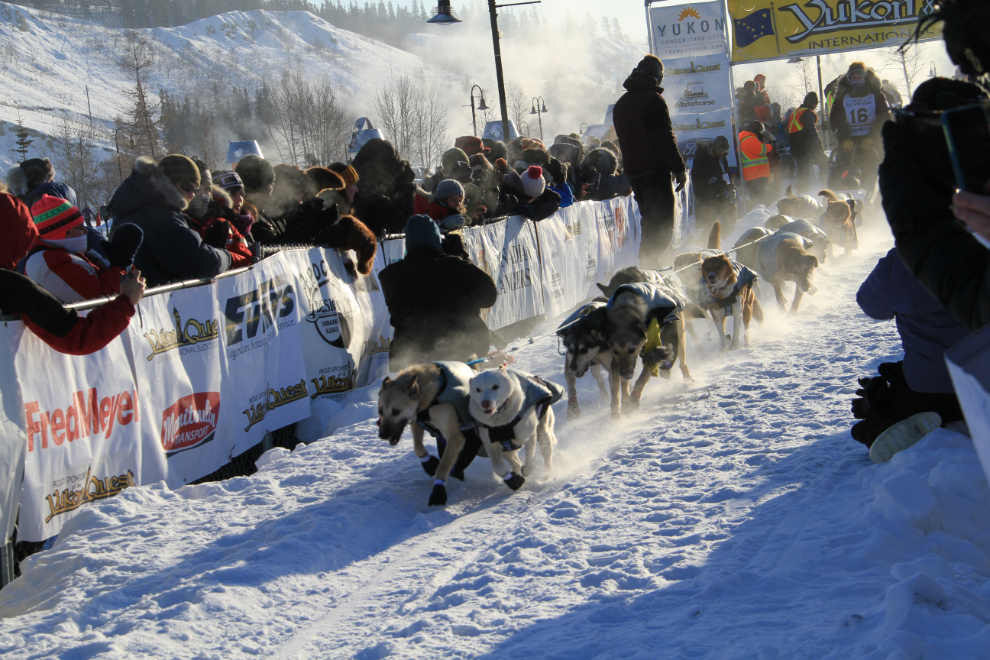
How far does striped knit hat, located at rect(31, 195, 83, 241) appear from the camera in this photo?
404cm

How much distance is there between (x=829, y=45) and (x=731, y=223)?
501cm

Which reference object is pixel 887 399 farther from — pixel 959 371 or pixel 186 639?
pixel 186 639

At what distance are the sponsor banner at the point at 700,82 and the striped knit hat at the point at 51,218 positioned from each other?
14.6 meters

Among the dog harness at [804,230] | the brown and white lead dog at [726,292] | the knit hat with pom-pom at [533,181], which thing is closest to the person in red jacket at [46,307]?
the brown and white lead dog at [726,292]

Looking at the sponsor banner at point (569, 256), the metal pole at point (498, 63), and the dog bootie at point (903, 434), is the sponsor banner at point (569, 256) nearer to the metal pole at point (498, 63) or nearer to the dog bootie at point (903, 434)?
the metal pole at point (498, 63)

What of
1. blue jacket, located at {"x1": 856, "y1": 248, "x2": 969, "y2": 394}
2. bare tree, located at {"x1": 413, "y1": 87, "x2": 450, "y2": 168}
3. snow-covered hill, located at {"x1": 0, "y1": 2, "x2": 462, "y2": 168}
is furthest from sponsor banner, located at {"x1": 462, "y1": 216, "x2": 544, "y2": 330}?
snow-covered hill, located at {"x1": 0, "y1": 2, "x2": 462, "y2": 168}

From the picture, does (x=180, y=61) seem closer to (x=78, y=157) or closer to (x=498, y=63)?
(x=78, y=157)

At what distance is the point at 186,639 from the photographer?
2752 mm

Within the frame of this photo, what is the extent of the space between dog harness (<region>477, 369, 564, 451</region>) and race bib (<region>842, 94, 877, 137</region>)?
12.6 meters

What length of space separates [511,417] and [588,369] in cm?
165

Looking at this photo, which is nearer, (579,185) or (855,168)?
(579,185)

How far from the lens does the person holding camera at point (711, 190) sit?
1512 centimetres

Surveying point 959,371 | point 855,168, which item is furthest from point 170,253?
point 855,168

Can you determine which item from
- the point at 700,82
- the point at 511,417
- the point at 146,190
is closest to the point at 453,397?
the point at 511,417
